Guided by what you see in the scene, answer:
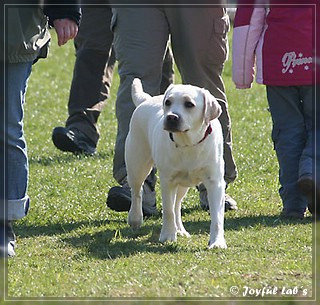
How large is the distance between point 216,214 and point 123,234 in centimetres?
72

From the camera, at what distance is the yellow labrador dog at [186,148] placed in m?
5.73

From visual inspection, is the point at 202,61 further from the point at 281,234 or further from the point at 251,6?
the point at 281,234

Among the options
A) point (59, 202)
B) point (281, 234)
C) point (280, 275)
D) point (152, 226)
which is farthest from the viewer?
point (59, 202)

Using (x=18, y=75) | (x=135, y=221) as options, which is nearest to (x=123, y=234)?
(x=135, y=221)

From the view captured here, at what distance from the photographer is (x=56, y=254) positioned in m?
5.77

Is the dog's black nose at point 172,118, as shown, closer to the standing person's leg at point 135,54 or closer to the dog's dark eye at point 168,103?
the dog's dark eye at point 168,103

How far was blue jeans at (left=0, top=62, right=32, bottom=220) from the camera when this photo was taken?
222 inches

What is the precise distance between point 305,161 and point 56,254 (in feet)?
5.54

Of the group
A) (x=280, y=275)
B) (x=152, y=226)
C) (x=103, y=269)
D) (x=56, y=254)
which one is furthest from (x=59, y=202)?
(x=280, y=275)

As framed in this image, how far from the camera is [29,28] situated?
18.7 ft

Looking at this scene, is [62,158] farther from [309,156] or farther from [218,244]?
[218,244]

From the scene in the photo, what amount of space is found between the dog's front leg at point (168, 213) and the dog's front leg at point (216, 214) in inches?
8.9

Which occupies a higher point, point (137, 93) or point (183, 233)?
point (137, 93)

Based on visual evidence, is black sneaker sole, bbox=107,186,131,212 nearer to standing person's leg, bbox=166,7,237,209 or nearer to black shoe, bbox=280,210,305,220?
standing person's leg, bbox=166,7,237,209
